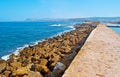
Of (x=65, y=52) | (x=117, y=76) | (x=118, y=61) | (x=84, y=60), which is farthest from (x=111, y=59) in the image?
(x=65, y=52)

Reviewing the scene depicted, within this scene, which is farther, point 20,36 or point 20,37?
point 20,36

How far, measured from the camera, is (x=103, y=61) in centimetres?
703

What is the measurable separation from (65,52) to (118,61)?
458 centimetres

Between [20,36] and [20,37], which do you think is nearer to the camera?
[20,37]

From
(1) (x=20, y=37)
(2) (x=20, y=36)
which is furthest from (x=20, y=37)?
(2) (x=20, y=36)

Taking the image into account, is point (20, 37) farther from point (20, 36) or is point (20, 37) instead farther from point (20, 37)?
point (20, 36)

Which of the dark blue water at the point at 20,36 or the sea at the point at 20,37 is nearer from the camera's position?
the sea at the point at 20,37

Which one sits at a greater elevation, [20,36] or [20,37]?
[20,37]

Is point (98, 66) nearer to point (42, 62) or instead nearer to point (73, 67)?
point (73, 67)

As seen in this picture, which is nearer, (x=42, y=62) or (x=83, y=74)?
(x=83, y=74)

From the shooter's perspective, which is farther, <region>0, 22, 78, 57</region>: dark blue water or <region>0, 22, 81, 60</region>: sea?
<region>0, 22, 78, 57</region>: dark blue water

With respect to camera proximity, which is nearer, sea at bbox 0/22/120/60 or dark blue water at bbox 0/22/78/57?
sea at bbox 0/22/120/60

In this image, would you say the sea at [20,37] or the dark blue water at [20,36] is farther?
the dark blue water at [20,36]

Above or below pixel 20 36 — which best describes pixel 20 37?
above
